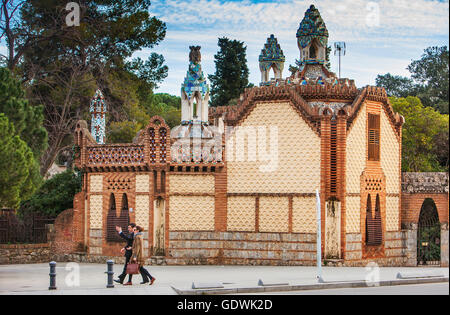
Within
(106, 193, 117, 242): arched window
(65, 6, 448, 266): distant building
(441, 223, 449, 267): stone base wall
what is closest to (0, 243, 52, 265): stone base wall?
(65, 6, 448, 266): distant building

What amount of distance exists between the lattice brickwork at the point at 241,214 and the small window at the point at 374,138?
4026mm

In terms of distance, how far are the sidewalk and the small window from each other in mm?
4136

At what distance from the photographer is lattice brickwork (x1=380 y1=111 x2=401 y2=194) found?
2622cm

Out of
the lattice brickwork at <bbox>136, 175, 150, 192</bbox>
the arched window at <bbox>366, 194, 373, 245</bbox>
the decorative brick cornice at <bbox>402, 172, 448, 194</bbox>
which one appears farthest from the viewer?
the decorative brick cornice at <bbox>402, 172, 448, 194</bbox>

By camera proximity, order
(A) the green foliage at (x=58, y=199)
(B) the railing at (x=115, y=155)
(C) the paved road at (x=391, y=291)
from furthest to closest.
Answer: (A) the green foliage at (x=58, y=199) < (B) the railing at (x=115, y=155) < (C) the paved road at (x=391, y=291)

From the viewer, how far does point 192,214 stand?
2566cm

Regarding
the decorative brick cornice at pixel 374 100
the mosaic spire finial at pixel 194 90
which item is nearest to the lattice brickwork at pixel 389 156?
the decorative brick cornice at pixel 374 100

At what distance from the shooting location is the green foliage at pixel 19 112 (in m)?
30.1

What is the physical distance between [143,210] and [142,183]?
863 mm

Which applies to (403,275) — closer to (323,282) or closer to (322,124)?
(323,282)

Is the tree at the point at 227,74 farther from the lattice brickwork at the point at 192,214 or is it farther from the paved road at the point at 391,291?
the paved road at the point at 391,291

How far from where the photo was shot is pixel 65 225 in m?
28.0

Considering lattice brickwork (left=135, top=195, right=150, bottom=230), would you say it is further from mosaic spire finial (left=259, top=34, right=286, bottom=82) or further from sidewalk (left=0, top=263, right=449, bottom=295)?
mosaic spire finial (left=259, top=34, right=286, bottom=82)
